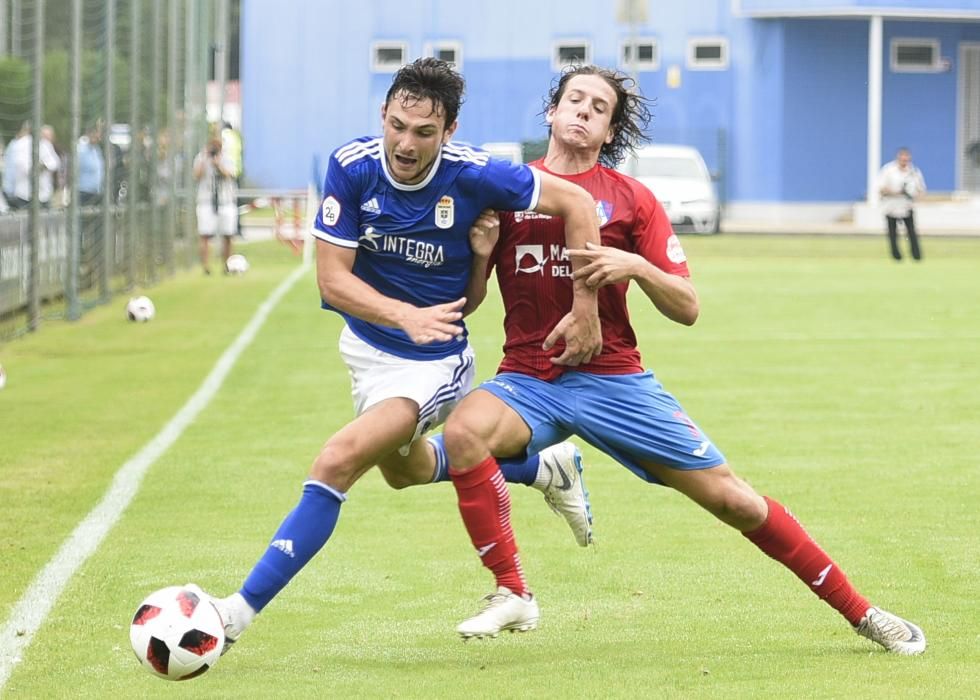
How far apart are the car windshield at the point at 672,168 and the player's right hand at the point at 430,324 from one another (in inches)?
1276

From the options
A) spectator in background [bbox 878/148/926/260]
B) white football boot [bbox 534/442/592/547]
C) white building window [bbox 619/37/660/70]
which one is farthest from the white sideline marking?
white building window [bbox 619/37/660/70]

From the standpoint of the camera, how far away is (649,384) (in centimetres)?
597

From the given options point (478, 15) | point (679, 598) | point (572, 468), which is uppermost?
point (478, 15)

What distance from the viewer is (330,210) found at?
5766 mm

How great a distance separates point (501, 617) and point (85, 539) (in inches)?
105

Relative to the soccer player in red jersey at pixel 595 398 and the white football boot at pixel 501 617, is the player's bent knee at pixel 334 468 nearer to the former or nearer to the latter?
the soccer player in red jersey at pixel 595 398

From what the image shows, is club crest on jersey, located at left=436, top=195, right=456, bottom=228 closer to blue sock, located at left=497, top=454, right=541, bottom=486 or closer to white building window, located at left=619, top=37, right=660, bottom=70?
blue sock, located at left=497, top=454, right=541, bottom=486

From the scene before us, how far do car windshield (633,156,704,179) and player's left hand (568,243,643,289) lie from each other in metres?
32.4

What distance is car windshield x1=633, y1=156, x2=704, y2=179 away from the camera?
37969 millimetres

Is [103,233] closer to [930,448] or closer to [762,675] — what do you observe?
[930,448]

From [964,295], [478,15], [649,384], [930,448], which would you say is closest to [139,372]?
[930,448]

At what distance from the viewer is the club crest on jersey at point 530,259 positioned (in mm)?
5977

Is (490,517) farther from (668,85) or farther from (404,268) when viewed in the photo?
(668,85)

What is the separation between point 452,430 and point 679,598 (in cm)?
139
